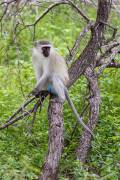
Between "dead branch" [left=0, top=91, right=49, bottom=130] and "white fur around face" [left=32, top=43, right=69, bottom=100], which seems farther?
"white fur around face" [left=32, top=43, right=69, bottom=100]

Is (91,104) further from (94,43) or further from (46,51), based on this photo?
(46,51)

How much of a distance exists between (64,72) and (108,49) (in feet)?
2.30

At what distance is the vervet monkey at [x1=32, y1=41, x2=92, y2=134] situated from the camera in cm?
794

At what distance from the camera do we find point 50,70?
324 inches

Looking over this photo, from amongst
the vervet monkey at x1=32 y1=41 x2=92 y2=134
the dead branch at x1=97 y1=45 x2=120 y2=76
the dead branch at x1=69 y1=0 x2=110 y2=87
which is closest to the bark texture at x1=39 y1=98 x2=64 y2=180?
the vervet monkey at x1=32 y1=41 x2=92 y2=134

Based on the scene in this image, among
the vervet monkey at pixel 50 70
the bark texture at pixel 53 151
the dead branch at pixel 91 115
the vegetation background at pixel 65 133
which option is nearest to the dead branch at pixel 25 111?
the vervet monkey at pixel 50 70

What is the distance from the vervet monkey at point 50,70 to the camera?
7.94 meters

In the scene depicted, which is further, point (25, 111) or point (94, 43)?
point (94, 43)

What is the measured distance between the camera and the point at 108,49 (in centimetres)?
820

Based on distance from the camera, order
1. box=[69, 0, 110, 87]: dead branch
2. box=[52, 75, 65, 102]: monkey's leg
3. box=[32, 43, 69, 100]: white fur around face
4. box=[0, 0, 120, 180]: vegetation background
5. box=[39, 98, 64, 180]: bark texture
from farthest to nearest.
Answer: box=[32, 43, 69, 100]: white fur around face → box=[52, 75, 65, 102]: monkey's leg → box=[69, 0, 110, 87]: dead branch → box=[39, 98, 64, 180]: bark texture → box=[0, 0, 120, 180]: vegetation background

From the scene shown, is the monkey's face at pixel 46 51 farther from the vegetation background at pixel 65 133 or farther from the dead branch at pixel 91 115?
the dead branch at pixel 91 115

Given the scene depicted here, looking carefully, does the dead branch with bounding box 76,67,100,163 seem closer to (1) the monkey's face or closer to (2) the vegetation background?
(2) the vegetation background

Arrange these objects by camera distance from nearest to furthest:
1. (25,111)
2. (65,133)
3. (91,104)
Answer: (25,111) → (91,104) → (65,133)

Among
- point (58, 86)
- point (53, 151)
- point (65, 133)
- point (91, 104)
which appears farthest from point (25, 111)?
point (65, 133)
